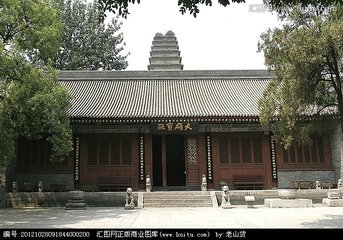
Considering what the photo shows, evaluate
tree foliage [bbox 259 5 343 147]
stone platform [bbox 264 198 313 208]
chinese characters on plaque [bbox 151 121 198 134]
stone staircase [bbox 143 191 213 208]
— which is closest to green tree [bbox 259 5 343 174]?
tree foliage [bbox 259 5 343 147]

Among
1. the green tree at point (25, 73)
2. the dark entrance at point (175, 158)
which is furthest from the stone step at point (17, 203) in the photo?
the dark entrance at point (175, 158)

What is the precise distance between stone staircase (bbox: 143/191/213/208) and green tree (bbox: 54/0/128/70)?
1934 centimetres

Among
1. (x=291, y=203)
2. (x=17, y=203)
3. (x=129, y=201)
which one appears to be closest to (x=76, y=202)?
(x=129, y=201)

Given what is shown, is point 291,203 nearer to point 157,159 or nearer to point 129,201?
point 129,201

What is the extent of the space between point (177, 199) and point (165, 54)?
2355cm

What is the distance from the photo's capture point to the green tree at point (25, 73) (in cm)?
1091

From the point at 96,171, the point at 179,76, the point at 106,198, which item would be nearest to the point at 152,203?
the point at 106,198

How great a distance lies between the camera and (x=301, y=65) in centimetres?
911

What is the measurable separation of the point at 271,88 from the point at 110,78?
1332 centimetres

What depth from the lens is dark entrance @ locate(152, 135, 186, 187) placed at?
58.9ft

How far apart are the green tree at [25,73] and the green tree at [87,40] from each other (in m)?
20.1

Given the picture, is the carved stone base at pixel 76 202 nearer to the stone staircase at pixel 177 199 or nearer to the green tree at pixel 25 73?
the stone staircase at pixel 177 199

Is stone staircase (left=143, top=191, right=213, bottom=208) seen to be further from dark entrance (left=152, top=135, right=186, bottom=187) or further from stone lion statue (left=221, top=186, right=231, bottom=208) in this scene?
dark entrance (left=152, top=135, right=186, bottom=187)

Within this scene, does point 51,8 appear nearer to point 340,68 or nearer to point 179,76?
point 340,68
